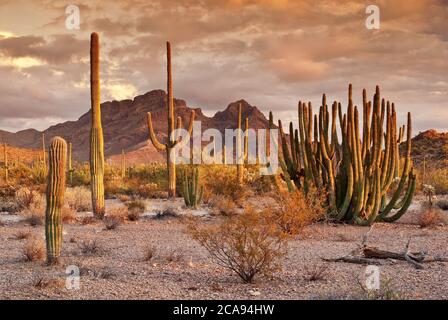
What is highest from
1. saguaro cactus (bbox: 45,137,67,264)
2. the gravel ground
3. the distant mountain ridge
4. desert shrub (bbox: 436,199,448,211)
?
the distant mountain ridge

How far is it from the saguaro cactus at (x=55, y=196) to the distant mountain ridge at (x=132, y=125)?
7851 centimetres

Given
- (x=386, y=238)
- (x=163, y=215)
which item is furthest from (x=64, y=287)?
(x=163, y=215)

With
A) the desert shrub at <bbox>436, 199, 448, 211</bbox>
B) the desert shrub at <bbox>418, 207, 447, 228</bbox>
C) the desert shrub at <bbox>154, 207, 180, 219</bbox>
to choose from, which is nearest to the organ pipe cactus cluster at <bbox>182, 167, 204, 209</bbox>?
the desert shrub at <bbox>154, 207, 180, 219</bbox>

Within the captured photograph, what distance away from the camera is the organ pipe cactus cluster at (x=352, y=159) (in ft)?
53.8

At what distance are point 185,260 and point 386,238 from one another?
552 cm

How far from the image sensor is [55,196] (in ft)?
35.0

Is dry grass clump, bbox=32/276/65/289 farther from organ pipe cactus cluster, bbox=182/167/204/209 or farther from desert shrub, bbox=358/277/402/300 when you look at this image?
organ pipe cactus cluster, bbox=182/167/204/209

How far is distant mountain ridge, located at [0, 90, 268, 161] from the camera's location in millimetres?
96387

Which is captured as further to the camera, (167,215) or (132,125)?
(132,125)

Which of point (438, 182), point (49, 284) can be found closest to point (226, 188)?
point (438, 182)

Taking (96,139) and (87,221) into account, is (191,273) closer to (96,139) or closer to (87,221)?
(87,221)

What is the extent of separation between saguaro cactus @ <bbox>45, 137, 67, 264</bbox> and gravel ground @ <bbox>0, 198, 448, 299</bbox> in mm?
375

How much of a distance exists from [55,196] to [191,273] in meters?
2.83
